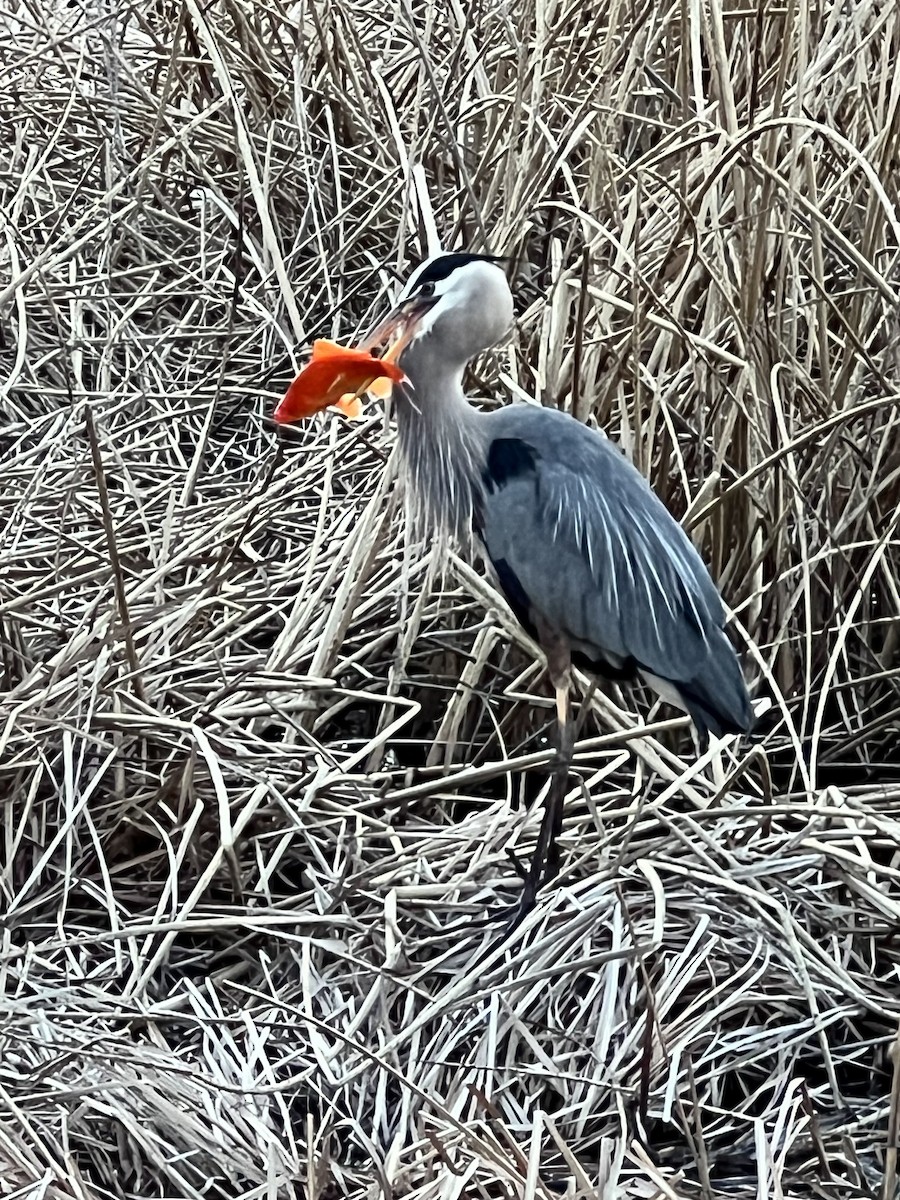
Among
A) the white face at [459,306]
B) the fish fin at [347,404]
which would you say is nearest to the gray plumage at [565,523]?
the white face at [459,306]

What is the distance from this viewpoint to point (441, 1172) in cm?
169

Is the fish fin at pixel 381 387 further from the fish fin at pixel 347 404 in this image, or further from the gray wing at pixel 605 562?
the gray wing at pixel 605 562

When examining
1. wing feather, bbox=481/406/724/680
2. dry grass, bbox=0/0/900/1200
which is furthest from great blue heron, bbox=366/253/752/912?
dry grass, bbox=0/0/900/1200

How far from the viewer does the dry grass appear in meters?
1.84

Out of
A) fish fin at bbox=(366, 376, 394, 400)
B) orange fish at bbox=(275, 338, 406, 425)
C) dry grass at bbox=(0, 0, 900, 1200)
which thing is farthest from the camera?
fish fin at bbox=(366, 376, 394, 400)

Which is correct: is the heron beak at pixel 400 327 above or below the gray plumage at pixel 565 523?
above

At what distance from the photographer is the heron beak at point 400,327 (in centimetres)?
212

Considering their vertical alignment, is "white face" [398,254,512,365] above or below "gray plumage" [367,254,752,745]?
above

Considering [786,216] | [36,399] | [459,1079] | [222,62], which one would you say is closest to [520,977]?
[459,1079]

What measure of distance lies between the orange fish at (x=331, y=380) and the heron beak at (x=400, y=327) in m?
0.04

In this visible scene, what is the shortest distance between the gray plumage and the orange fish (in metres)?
0.09

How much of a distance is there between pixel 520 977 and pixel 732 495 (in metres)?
0.83

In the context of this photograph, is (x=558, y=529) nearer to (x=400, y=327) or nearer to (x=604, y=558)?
Result: (x=604, y=558)

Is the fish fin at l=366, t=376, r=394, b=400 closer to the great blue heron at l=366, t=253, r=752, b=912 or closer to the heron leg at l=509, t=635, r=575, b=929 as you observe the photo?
the great blue heron at l=366, t=253, r=752, b=912
